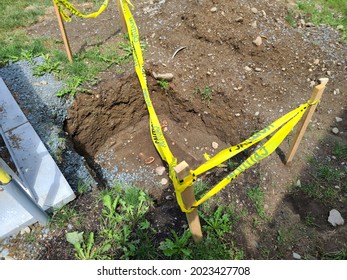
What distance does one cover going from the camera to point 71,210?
289 centimetres

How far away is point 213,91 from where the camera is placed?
430 cm

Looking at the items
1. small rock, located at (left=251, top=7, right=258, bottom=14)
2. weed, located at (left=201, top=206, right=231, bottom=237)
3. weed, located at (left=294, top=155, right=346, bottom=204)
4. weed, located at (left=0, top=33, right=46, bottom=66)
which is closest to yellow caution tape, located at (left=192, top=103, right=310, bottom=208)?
weed, located at (left=201, top=206, right=231, bottom=237)

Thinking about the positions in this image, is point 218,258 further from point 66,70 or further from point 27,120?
point 66,70

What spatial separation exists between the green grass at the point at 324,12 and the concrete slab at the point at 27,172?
15.5 ft

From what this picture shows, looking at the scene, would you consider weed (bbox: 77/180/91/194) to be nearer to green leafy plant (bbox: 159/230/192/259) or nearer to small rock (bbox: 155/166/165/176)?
green leafy plant (bbox: 159/230/192/259)

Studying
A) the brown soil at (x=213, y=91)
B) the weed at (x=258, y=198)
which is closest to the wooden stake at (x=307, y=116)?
the brown soil at (x=213, y=91)

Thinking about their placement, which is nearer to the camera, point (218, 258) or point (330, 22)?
point (218, 258)

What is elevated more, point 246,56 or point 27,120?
point 27,120

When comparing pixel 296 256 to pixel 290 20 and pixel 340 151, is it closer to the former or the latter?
pixel 340 151

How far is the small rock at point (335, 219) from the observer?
9.57 feet

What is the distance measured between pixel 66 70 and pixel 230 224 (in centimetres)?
337

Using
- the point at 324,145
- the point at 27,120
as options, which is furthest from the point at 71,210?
the point at 324,145

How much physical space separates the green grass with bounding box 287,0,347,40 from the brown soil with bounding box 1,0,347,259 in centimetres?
30
